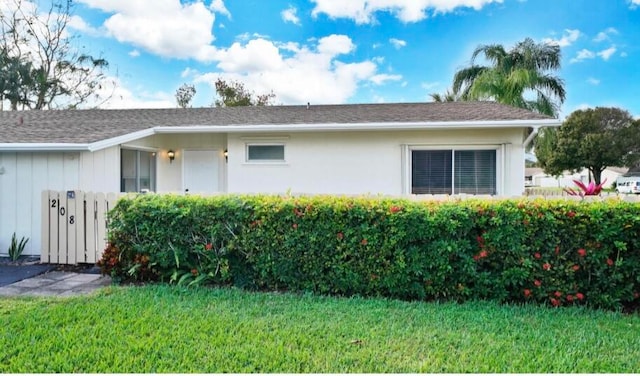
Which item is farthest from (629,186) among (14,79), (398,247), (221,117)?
(14,79)

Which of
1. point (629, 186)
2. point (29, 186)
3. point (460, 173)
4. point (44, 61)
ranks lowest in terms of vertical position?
point (29, 186)

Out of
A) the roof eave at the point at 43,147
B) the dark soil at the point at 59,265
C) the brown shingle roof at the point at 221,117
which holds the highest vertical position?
the brown shingle roof at the point at 221,117

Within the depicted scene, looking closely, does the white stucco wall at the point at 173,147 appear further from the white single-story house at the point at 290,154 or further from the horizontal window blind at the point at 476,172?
the horizontal window blind at the point at 476,172

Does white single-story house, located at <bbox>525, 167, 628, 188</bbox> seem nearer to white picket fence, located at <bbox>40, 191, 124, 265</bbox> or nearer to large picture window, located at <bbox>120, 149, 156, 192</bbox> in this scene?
large picture window, located at <bbox>120, 149, 156, 192</bbox>

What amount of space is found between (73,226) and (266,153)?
430cm

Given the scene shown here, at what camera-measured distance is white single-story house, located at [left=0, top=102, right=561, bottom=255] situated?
23.1 ft

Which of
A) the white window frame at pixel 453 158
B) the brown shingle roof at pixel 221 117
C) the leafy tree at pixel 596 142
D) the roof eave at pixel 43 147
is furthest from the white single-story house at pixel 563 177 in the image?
the roof eave at pixel 43 147

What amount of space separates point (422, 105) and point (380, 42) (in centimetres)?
615

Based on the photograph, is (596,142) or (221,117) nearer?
(221,117)

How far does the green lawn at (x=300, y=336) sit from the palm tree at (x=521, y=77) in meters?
13.6

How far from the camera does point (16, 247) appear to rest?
22.2ft

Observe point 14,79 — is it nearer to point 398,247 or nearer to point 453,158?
point 453,158

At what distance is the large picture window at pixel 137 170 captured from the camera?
8648 millimetres

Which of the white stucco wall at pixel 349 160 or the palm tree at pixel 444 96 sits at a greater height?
the palm tree at pixel 444 96
